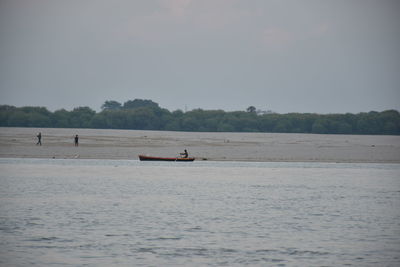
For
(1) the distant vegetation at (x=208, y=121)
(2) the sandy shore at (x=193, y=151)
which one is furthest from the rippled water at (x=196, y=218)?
(1) the distant vegetation at (x=208, y=121)

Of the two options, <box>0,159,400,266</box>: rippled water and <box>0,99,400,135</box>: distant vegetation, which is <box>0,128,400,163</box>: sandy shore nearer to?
<box>0,159,400,266</box>: rippled water

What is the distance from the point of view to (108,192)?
36156 mm

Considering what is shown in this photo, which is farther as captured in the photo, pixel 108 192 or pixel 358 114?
pixel 358 114

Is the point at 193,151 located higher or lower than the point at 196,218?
higher

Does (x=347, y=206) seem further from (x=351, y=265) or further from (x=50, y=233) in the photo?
(x=50, y=233)

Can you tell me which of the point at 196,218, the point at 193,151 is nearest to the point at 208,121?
the point at 193,151

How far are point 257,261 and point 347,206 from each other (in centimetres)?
1449

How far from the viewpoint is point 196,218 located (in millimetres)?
26250

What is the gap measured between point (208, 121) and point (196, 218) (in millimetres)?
114582

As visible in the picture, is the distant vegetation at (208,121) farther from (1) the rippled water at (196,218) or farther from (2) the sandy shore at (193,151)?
(1) the rippled water at (196,218)

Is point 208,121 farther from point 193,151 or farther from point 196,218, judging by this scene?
point 196,218

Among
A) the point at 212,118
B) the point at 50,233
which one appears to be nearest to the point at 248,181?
the point at 50,233

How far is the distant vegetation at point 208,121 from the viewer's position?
134 metres

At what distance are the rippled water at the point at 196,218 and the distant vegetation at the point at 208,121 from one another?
87.0 metres
